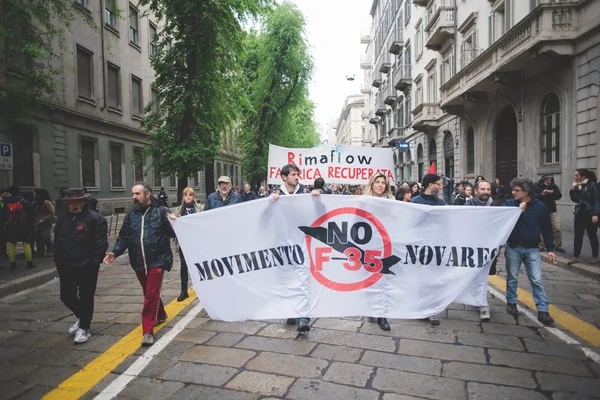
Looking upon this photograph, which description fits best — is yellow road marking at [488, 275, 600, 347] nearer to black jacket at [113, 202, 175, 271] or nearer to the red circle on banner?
the red circle on banner

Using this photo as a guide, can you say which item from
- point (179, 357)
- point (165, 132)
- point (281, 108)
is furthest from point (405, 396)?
point (281, 108)

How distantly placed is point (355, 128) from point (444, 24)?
67.2 m

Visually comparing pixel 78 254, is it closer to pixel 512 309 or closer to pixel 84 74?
pixel 512 309

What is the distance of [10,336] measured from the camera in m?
4.71

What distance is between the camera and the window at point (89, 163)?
20250 millimetres

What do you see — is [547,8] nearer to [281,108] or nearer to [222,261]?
[222,261]

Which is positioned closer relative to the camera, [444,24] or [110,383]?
[110,383]

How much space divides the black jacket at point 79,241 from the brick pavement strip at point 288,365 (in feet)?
7.35

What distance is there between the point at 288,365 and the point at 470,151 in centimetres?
2113

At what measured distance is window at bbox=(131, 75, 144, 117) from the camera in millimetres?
24469

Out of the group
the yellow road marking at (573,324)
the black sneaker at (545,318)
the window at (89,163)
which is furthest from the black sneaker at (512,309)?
the window at (89,163)

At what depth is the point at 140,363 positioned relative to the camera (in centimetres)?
384

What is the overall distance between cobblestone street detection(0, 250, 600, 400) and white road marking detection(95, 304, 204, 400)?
0.03 metres

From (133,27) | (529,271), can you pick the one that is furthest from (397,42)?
(529,271)
